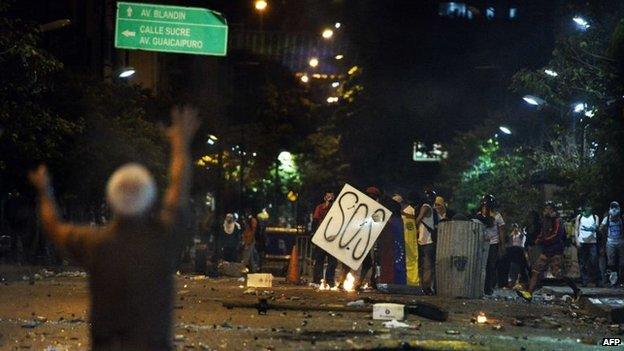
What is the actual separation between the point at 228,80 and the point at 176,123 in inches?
1937

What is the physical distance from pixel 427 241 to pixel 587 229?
545 cm

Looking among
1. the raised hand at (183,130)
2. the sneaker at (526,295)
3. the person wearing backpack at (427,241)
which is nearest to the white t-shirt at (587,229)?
the sneaker at (526,295)

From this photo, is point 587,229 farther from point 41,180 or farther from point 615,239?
point 41,180

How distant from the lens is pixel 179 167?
6.14m

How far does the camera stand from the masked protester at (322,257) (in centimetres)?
1953

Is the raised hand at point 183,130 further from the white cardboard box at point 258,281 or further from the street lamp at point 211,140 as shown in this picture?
the street lamp at point 211,140

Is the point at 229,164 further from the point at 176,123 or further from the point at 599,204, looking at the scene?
the point at 176,123

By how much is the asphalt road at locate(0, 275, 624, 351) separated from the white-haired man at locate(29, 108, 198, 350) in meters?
4.59

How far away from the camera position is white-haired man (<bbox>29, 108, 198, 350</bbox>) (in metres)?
5.87

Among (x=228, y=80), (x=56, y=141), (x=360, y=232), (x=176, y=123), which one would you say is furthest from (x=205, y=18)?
(x=228, y=80)

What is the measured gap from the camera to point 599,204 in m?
20.1

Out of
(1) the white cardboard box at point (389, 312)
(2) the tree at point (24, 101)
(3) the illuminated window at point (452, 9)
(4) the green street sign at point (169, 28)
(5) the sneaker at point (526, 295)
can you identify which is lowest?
(1) the white cardboard box at point (389, 312)

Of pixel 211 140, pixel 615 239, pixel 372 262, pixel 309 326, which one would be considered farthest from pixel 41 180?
pixel 211 140

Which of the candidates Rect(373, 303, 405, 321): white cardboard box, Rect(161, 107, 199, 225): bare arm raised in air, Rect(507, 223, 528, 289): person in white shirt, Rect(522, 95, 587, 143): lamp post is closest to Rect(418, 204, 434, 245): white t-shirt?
Rect(507, 223, 528, 289): person in white shirt
